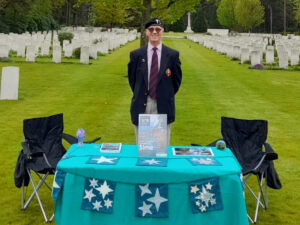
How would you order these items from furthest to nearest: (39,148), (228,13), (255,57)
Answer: (228,13) < (255,57) < (39,148)

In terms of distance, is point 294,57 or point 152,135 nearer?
point 152,135

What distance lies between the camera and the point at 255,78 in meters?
19.8

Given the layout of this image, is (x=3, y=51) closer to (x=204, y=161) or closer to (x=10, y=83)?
(x=10, y=83)

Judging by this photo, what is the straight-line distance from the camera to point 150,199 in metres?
4.91

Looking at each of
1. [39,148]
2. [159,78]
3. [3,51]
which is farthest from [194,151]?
[3,51]

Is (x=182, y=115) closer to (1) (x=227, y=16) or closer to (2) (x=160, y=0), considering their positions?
(2) (x=160, y=0)

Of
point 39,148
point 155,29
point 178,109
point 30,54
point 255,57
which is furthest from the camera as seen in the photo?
point 255,57

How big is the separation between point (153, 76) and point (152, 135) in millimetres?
1198

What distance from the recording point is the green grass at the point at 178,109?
6.93 m

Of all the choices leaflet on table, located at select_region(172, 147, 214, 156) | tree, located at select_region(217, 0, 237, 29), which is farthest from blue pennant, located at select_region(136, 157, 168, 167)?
tree, located at select_region(217, 0, 237, 29)

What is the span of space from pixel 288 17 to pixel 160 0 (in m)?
81.0

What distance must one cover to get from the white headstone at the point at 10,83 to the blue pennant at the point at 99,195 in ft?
29.3

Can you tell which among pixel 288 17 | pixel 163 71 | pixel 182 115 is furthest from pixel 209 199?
pixel 288 17

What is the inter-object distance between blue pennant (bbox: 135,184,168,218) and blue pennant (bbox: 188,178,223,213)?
262mm
